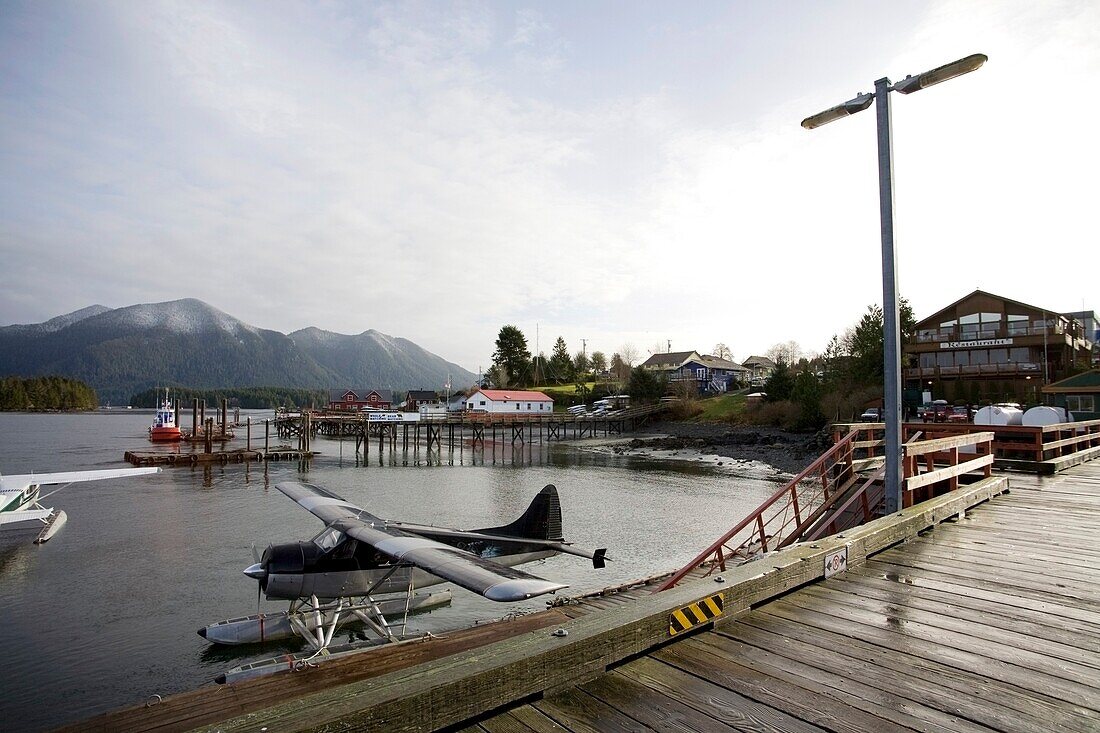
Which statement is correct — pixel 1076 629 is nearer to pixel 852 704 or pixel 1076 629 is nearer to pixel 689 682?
pixel 852 704

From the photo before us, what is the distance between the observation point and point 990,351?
54.4 metres

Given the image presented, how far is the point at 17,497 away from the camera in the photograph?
872 inches

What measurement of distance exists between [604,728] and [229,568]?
18148 mm

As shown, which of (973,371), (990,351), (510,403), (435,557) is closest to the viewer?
(435,557)

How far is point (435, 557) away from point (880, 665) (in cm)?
623

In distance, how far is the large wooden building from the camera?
51250 mm

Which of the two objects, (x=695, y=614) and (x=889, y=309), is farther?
(x=889, y=309)

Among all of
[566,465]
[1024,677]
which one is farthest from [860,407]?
[1024,677]

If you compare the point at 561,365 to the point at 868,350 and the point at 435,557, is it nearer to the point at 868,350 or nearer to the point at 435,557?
the point at 868,350

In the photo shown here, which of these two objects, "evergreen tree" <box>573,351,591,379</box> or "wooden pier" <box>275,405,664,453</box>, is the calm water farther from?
"evergreen tree" <box>573,351,591,379</box>

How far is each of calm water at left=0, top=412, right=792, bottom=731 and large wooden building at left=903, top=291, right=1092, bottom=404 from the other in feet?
98.9

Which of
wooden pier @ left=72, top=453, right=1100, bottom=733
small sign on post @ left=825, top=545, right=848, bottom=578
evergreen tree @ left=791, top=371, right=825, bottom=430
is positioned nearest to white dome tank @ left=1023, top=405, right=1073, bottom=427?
wooden pier @ left=72, top=453, right=1100, bottom=733

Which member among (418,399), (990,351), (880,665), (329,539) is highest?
(990,351)

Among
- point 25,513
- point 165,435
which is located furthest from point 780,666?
point 165,435
